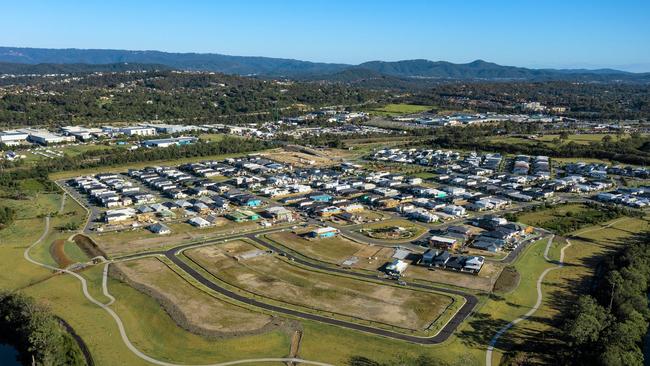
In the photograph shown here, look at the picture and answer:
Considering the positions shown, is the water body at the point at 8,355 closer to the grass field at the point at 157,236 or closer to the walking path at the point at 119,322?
the walking path at the point at 119,322

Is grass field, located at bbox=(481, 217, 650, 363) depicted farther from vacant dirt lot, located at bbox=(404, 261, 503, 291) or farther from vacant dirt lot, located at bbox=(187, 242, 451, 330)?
vacant dirt lot, located at bbox=(187, 242, 451, 330)

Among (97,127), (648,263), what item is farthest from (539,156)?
(97,127)

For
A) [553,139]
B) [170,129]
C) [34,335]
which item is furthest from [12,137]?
[553,139]

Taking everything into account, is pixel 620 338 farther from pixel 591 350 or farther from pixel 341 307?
pixel 341 307

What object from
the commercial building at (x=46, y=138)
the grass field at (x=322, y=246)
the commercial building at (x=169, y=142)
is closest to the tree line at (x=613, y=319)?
the grass field at (x=322, y=246)

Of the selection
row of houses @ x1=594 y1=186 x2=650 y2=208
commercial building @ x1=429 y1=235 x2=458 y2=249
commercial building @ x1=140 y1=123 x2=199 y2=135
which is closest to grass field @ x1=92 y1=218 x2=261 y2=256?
commercial building @ x1=429 y1=235 x2=458 y2=249

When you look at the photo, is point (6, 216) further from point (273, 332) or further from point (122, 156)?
point (273, 332)
